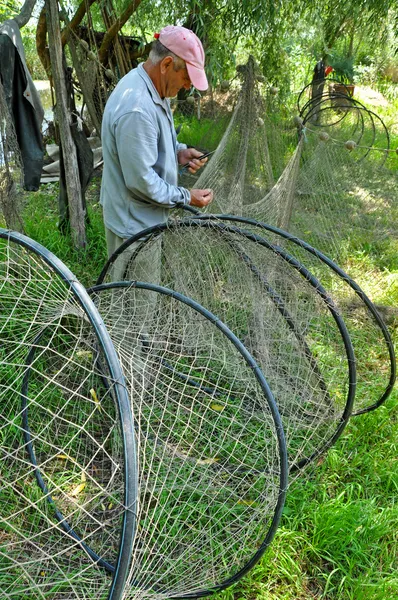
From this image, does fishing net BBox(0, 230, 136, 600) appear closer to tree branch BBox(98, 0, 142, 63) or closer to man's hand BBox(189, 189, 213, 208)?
man's hand BBox(189, 189, 213, 208)

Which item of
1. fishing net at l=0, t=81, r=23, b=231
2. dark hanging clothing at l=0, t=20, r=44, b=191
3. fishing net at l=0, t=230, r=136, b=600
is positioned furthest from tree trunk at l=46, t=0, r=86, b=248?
fishing net at l=0, t=230, r=136, b=600

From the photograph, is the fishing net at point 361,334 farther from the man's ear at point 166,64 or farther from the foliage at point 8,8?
the foliage at point 8,8

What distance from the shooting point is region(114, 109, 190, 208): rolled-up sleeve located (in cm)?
186

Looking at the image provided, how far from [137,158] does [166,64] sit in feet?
1.24

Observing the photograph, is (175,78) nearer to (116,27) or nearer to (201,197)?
(201,197)

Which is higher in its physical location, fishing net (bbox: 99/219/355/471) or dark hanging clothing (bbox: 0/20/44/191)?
dark hanging clothing (bbox: 0/20/44/191)

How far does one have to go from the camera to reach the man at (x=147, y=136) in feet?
6.14

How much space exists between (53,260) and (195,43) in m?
1.05

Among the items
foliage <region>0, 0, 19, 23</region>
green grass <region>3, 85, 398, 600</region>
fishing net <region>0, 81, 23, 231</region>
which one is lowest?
green grass <region>3, 85, 398, 600</region>

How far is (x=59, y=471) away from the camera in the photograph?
6.94ft

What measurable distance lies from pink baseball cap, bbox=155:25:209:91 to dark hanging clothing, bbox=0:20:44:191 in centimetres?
106

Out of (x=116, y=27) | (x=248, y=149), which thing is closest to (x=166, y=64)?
(x=248, y=149)

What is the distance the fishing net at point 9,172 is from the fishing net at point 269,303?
0.64m

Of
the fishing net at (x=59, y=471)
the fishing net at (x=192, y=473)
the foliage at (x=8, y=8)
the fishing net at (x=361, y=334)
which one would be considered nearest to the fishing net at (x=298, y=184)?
the fishing net at (x=361, y=334)
